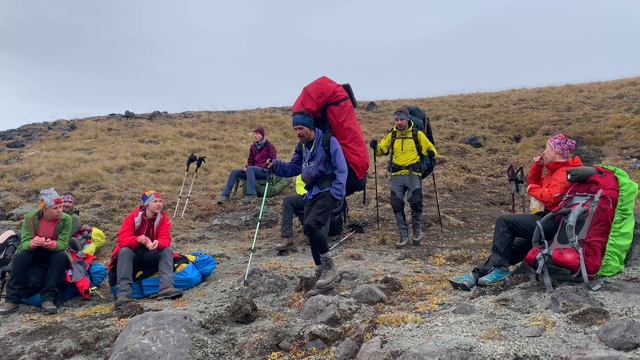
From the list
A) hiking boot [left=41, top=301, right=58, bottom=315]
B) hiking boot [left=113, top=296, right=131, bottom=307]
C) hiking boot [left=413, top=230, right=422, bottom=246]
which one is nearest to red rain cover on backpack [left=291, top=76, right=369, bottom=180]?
hiking boot [left=413, top=230, right=422, bottom=246]

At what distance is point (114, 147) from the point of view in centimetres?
2058

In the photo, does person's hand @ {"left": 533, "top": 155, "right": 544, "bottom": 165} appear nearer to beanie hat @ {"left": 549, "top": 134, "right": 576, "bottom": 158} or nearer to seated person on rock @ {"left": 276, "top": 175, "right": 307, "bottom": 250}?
beanie hat @ {"left": 549, "top": 134, "right": 576, "bottom": 158}

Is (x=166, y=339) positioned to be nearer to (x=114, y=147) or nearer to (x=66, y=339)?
(x=66, y=339)

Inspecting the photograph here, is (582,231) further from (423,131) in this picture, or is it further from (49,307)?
(49,307)

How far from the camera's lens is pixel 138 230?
7.28m

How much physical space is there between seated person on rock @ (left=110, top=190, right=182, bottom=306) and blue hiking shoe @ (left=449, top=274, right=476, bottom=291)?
12.4ft

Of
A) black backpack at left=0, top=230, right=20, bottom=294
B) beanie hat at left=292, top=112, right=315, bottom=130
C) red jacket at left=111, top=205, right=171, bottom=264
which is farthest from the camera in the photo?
black backpack at left=0, top=230, right=20, bottom=294

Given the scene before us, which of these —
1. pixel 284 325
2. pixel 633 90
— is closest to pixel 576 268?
pixel 284 325

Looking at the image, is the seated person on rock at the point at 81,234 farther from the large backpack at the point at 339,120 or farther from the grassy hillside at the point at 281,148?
the large backpack at the point at 339,120

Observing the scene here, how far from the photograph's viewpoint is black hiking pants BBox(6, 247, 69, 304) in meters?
6.89

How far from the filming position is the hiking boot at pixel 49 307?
6711mm

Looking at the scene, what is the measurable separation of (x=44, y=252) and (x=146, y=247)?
1.47 meters

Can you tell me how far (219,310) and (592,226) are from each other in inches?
168

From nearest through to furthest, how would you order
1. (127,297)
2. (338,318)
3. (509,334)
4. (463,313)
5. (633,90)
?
(509,334) < (463,313) < (338,318) < (127,297) < (633,90)
